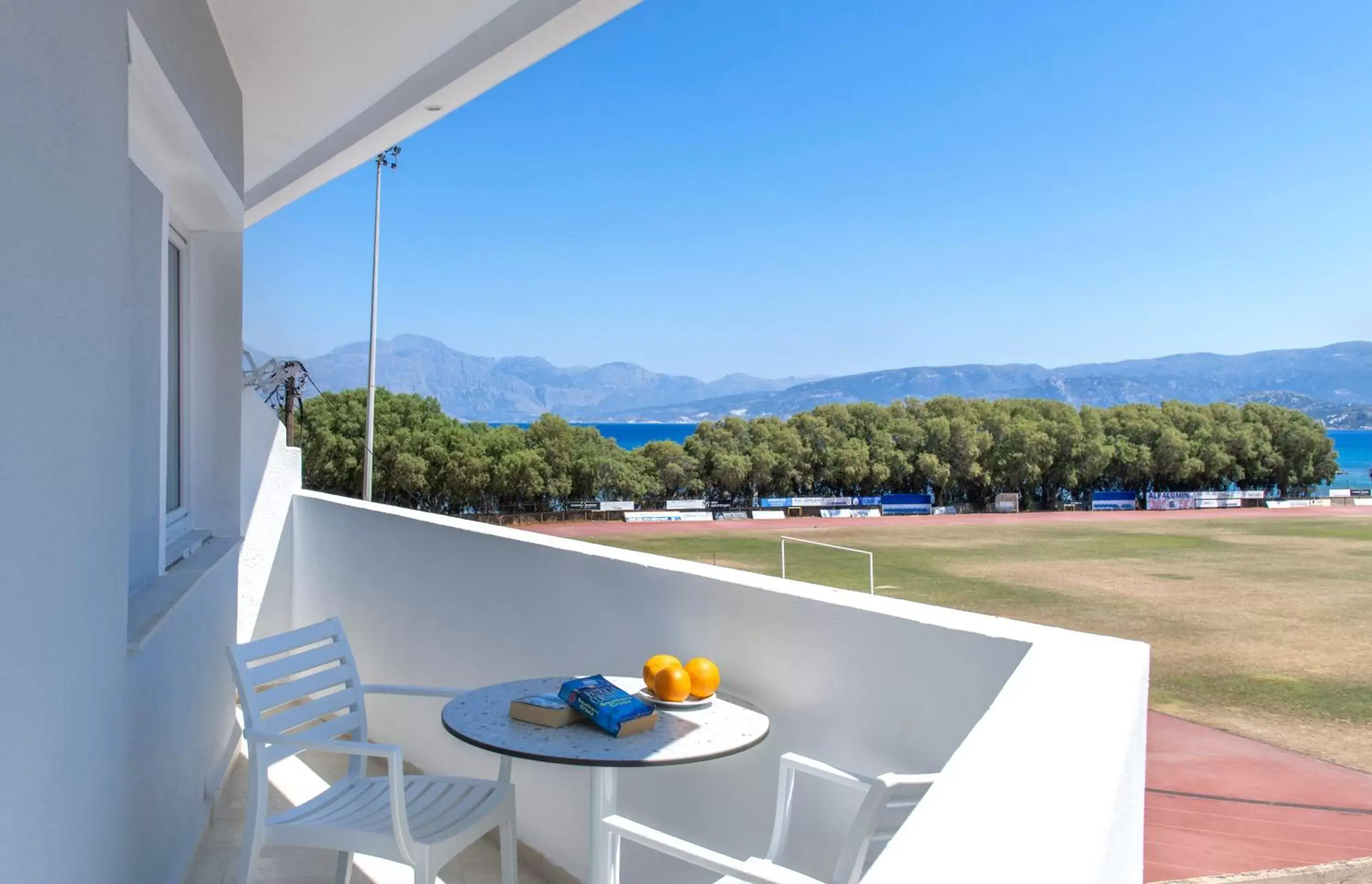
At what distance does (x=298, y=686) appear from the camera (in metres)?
2.13

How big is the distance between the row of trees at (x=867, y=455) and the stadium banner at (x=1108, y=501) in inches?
20.7

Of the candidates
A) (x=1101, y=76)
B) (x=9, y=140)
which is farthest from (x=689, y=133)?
(x=9, y=140)

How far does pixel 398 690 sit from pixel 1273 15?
81921 mm

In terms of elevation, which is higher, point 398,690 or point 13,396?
point 13,396

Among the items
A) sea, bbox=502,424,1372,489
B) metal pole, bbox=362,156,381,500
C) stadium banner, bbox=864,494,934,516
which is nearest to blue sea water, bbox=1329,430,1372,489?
sea, bbox=502,424,1372,489

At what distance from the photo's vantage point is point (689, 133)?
7869 centimetres

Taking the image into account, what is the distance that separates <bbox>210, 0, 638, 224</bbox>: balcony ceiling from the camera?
241cm

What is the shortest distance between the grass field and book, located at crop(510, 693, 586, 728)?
595 inches

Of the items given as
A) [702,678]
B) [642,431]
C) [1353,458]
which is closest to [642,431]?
[642,431]

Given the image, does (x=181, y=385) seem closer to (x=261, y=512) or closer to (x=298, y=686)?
(x=298, y=686)

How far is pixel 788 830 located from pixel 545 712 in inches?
18.4

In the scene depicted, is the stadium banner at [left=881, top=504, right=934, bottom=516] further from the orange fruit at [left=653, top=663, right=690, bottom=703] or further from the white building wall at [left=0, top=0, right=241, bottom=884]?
the white building wall at [left=0, top=0, right=241, bottom=884]

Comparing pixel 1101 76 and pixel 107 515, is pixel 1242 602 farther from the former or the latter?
pixel 1101 76

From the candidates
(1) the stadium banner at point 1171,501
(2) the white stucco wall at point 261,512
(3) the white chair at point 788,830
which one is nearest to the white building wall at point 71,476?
(3) the white chair at point 788,830
